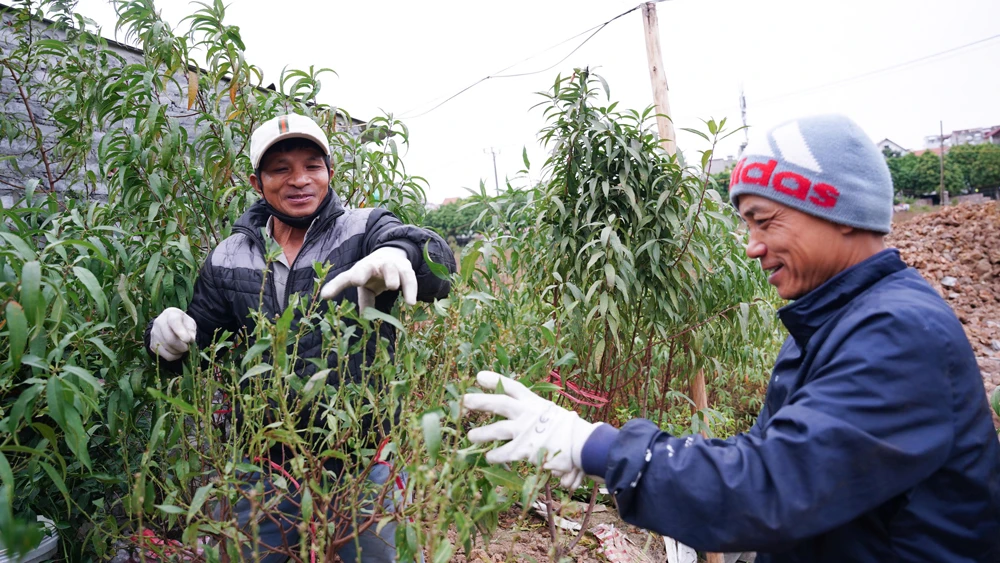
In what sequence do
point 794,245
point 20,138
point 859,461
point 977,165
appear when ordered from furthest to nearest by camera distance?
point 977,165 < point 20,138 < point 794,245 < point 859,461

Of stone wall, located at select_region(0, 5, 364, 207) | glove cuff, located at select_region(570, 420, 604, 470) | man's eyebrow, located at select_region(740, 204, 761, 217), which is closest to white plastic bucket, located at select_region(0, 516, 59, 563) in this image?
glove cuff, located at select_region(570, 420, 604, 470)

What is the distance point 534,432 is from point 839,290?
52 centimetres

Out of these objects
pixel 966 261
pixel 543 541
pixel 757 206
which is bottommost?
pixel 966 261

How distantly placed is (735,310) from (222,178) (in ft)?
6.25

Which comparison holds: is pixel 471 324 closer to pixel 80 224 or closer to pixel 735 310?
pixel 80 224

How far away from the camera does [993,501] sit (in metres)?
0.94

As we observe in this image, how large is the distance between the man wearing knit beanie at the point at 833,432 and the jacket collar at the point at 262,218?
0.84 metres

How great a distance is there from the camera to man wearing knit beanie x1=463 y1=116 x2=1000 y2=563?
0.86 metres

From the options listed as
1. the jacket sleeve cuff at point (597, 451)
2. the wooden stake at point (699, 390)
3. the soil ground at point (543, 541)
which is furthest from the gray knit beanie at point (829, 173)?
the wooden stake at point (699, 390)

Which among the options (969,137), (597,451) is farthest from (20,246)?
(969,137)

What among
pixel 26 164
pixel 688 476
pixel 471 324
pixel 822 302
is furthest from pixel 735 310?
pixel 26 164

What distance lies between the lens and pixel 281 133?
1.74 meters

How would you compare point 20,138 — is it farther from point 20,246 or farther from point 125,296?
point 20,246

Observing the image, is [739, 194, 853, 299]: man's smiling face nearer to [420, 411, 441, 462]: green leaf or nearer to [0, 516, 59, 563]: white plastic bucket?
[420, 411, 441, 462]: green leaf
